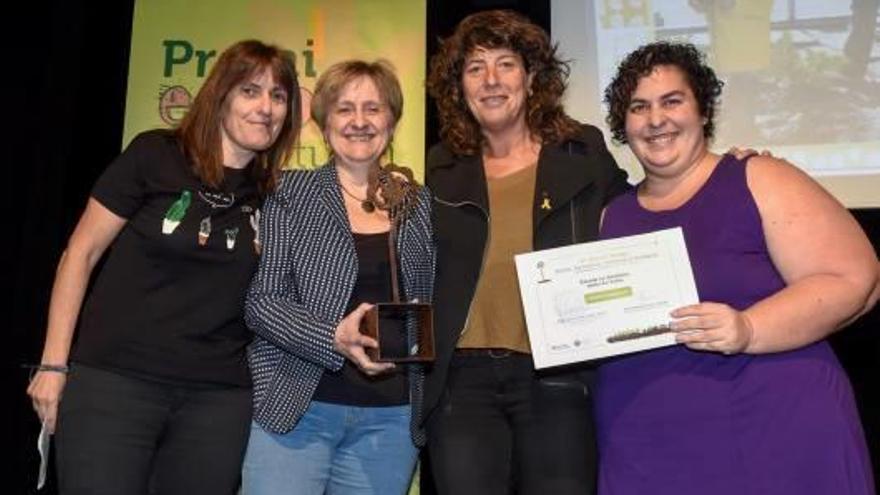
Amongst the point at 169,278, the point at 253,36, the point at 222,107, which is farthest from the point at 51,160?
the point at 169,278

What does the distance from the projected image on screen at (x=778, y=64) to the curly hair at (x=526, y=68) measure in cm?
124

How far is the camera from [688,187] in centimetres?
199

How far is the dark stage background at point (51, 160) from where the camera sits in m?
3.42

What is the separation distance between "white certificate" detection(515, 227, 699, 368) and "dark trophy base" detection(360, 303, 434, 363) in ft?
Answer: 0.77

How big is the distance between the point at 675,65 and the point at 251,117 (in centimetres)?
109

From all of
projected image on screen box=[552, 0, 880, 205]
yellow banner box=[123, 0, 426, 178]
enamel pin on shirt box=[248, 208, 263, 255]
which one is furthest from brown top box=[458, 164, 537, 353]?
yellow banner box=[123, 0, 426, 178]

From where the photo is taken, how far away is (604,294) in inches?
73.5

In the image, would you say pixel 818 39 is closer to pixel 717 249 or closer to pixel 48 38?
pixel 717 249

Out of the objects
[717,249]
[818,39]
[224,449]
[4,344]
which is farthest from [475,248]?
[4,344]

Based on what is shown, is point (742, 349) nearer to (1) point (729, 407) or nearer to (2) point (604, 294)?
(1) point (729, 407)

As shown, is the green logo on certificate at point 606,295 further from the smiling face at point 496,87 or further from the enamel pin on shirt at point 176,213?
the enamel pin on shirt at point 176,213

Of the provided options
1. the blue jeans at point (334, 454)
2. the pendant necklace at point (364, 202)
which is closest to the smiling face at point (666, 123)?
the pendant necklace at point (364, 202)

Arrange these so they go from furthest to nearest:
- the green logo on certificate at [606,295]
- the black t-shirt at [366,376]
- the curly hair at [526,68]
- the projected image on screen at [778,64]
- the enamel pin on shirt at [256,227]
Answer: the projected image on screen at [778,64] → the curly hair at [526,68] → the enamel pin on shirt at [256,227] → the black t-shirt at [366,376] → the green logo on certificate at [606,295]

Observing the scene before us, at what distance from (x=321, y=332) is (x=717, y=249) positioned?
0.91m
